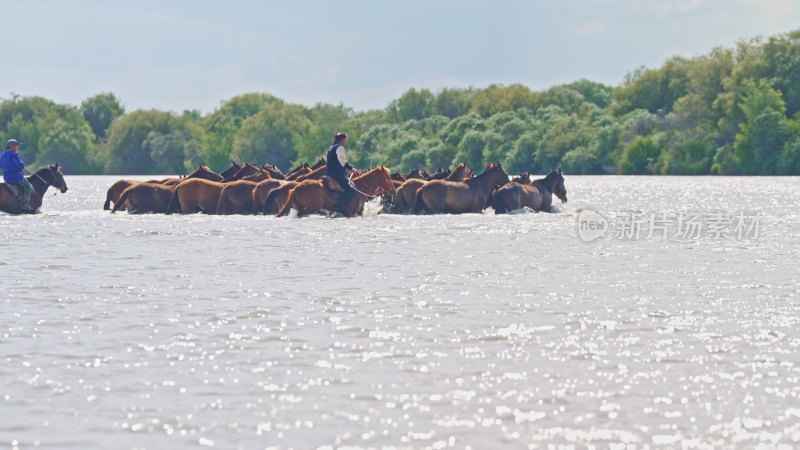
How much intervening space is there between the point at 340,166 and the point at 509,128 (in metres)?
104

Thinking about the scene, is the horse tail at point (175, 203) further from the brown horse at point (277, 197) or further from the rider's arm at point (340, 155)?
the rider's arm at point (340, 155)

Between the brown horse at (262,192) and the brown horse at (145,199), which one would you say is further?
the brown horse at (145,199)

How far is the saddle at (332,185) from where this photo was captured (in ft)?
90.2

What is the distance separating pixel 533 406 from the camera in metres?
7.45

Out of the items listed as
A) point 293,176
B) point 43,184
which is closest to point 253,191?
point 293,176

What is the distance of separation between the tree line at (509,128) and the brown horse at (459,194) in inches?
2689

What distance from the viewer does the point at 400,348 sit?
9.42 m

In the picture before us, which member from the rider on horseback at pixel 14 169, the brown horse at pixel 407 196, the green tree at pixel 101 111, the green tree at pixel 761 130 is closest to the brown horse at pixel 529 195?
the brown horse at pixel 407 196

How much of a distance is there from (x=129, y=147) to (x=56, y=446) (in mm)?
152428

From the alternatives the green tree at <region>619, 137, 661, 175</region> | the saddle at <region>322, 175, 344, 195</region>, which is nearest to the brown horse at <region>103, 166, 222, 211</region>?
the saddle at <region>322, 175, 344, 195</region>

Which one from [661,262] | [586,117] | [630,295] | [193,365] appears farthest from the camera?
[586,117]

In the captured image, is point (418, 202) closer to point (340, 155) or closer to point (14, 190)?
point (340, 155)

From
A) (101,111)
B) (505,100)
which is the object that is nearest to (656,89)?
(505,100)

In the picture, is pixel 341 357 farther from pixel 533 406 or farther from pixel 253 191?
pixel 253 191
